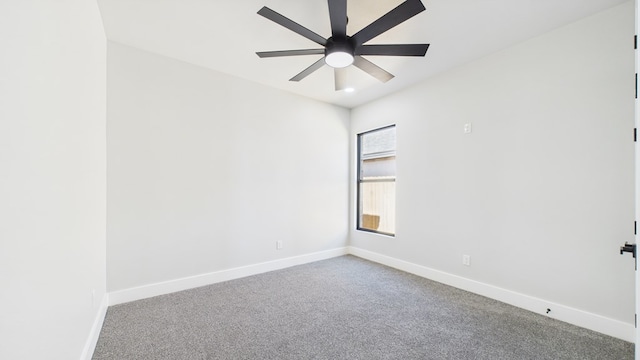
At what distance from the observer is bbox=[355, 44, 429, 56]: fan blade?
2.01 metres

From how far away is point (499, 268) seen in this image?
9.27 feet

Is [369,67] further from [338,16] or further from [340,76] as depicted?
[338,16]

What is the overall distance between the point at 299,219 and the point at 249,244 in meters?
0.87

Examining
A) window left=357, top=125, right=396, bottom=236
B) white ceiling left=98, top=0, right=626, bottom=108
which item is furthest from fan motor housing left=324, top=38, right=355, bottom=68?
window left=357, top=125, right=396, bottom=236

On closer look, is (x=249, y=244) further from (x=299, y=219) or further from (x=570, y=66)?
(x=570, y=66)

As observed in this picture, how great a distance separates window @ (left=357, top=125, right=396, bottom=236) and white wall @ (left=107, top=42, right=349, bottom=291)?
646mm

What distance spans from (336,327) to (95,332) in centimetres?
188

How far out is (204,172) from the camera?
323cm

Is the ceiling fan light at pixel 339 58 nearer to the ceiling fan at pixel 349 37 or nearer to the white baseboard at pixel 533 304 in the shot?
the ceiling fan at pixel 349 37

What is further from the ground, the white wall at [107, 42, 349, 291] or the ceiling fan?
the ceiling fan

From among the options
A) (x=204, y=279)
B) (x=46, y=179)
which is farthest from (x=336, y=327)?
A: (x=46, y=179)

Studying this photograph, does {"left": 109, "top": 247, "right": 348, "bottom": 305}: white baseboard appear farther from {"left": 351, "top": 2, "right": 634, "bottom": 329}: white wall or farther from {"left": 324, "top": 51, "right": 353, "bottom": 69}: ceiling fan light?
{"left": 324, "top": 51, "right": 353, "bottom": 69}: ceiling fan light

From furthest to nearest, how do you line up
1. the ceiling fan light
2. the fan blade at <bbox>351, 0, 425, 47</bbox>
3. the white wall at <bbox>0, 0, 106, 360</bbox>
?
the ceiling fan light
the fan blade at <bbox>351, 0, 425, 47</bbox>
the white wall at <bbox>0, 0, 106, 360</bbox>

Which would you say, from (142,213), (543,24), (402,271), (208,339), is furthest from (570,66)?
(142,213)
